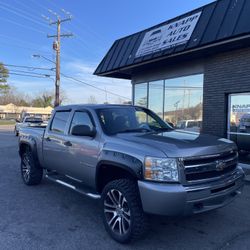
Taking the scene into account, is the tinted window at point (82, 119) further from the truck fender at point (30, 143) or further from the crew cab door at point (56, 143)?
the truck fender at point (30, 143)

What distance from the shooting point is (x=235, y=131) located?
9875mm

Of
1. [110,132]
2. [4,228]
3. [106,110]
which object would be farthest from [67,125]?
[4,228]

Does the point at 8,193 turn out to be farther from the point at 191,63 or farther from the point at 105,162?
the point at 191,63

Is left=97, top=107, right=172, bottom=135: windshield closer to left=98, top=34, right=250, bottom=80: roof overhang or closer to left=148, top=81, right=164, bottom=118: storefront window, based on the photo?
left=98, top=34, right=250, bottom=80: roof overhang

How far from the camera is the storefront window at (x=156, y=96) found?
42.3 ft

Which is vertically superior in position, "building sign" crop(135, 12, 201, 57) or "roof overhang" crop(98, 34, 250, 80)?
"building sign" crop(135, 12, 201, 57)

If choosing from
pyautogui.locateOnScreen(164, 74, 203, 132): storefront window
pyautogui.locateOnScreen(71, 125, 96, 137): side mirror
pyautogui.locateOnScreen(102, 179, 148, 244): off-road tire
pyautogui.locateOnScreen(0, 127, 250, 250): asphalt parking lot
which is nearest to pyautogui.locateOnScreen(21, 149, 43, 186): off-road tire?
pyautogui.locateOnScreen(0, 127, 250, 250): asphalt parking lot

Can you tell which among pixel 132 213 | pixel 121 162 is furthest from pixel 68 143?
pixel 132 213

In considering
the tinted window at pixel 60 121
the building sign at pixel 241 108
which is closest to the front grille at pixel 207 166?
the tinted window at pixel 60 121

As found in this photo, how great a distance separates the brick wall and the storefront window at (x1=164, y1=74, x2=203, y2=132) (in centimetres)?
55

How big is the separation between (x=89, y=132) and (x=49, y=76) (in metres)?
35.5

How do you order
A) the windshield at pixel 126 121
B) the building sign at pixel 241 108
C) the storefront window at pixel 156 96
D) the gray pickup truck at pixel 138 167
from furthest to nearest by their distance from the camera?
Result: 1. the storefront window at pixel 156 96
2. the building sign at pixel 241 108
3. the windshield at pixel 126 121
4. the gray pickup truck at pixel 138 167

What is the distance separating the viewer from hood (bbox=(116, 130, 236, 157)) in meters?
4.12

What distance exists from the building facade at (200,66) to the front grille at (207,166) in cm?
475
